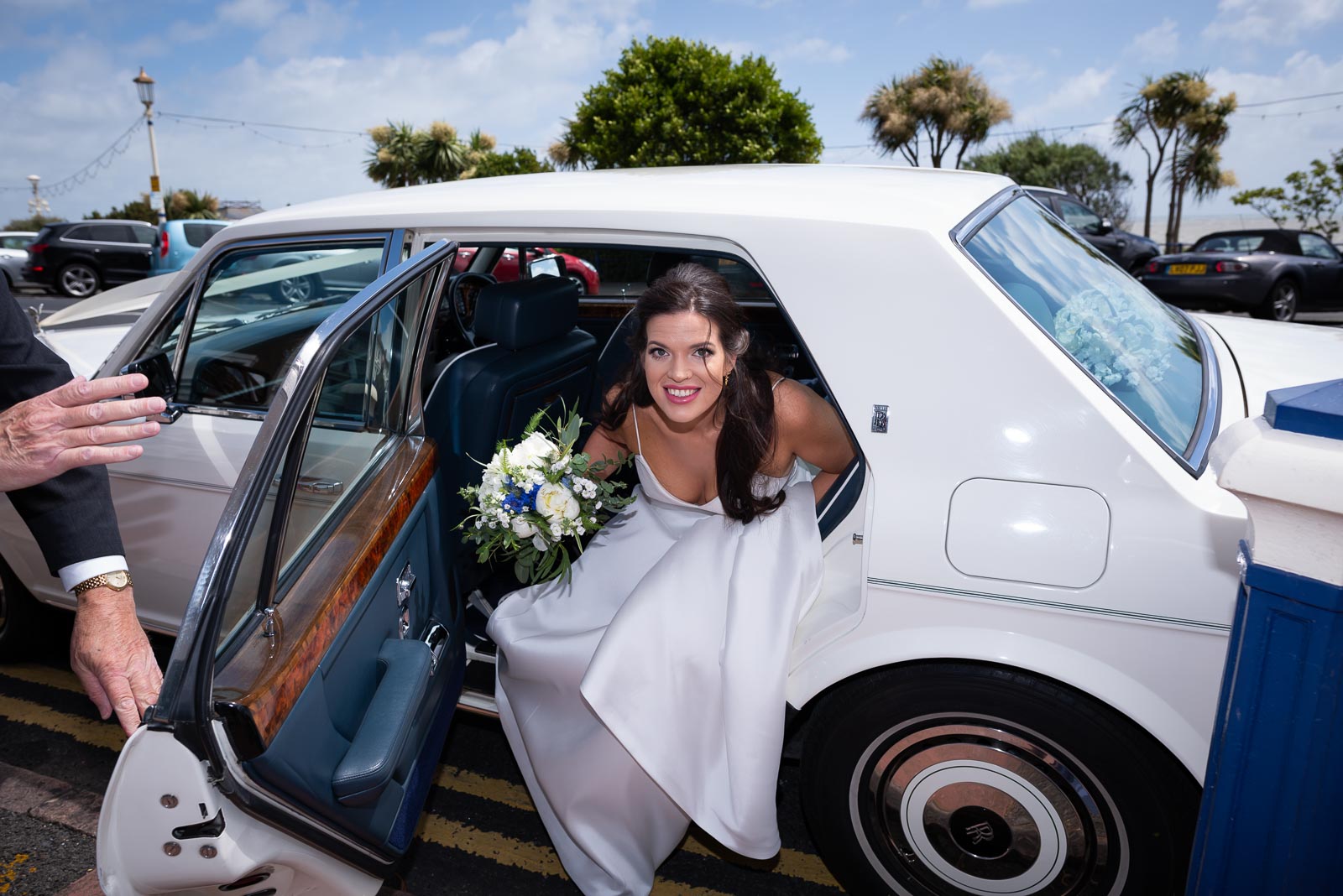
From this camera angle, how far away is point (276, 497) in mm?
1550

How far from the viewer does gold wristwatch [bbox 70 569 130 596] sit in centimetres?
156

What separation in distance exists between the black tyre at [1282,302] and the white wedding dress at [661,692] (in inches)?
455

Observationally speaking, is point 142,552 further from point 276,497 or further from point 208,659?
point 208,659

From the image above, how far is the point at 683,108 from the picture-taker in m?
21.1

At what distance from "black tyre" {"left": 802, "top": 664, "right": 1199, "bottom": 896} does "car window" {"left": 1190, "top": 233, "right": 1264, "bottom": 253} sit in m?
12.2

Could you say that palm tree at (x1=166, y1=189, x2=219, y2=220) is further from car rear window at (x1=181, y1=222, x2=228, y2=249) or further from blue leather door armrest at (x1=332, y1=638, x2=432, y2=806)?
blue leather door armrest at (x1=332, y1=638, x2=432, y2=806)

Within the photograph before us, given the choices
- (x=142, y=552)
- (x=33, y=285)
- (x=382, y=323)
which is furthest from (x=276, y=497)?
(x=33, y=285)

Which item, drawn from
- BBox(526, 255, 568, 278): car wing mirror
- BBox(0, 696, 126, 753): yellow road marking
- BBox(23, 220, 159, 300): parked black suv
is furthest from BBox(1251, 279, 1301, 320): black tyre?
BBox(23, 220, 159, 300): parked black suv

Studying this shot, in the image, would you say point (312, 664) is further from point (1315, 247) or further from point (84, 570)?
point (1315, 247)

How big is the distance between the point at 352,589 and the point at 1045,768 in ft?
4.88

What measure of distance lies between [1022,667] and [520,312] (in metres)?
1.76

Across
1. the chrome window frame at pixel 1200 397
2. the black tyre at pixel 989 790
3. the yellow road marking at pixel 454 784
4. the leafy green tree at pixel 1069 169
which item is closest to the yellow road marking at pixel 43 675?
the yellow road marking at pixel 454 784

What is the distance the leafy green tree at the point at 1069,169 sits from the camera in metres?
36.7

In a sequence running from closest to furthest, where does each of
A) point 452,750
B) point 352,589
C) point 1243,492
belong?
point 1243,492 < point 352,589 < point 452,750
